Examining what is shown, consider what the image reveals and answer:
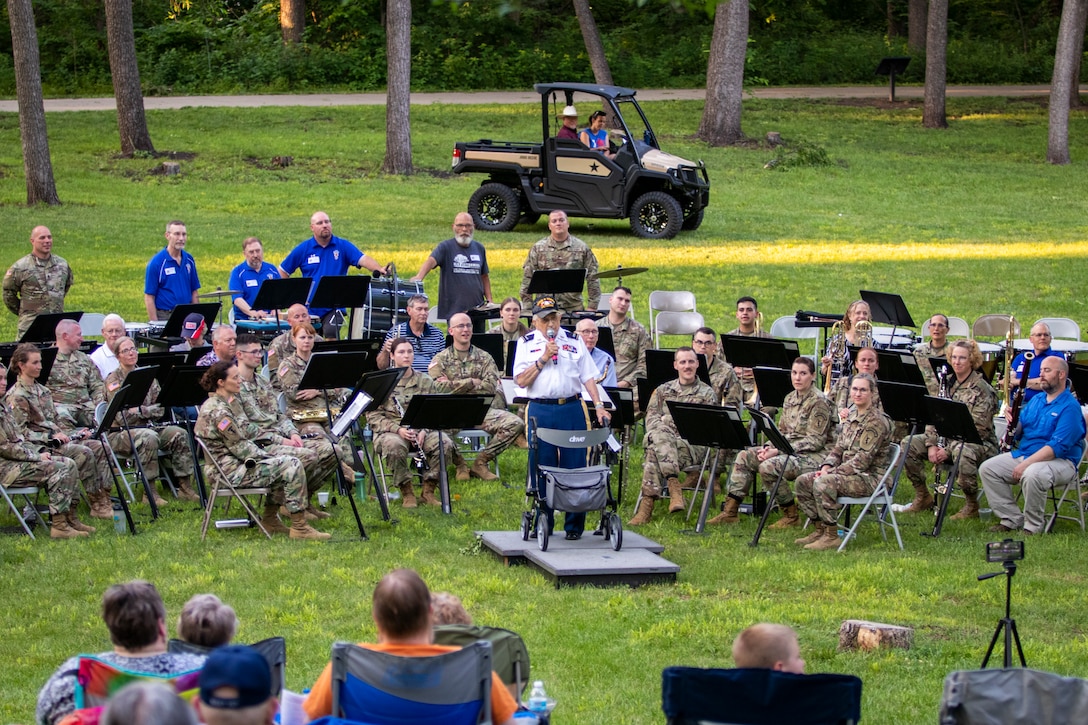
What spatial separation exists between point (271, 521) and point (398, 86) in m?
17.4

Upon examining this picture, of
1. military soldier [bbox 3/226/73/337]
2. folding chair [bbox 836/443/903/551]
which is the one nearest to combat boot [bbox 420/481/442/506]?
folding chair [bbox 836/443/903/551]

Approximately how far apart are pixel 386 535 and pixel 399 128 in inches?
692

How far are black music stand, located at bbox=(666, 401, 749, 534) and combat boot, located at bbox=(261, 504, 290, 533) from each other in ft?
10.6

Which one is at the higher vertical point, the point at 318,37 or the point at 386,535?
the point at 318,37

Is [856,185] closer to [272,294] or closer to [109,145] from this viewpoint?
[109,145]

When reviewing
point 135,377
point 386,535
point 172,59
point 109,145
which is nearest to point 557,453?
point 386,535

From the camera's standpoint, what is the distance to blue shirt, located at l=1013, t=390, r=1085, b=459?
11195mm

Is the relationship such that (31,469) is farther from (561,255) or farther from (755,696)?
(755,696)

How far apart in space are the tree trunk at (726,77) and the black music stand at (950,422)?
20.2 meters

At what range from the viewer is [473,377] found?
13.1 metres

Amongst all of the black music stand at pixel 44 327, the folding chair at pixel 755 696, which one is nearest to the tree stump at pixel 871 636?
the folding chair at pixel 755 696

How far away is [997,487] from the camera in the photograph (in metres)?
11.4

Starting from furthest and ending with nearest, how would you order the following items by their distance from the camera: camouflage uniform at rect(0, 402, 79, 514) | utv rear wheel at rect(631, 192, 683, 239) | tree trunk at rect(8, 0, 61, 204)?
tree trunk at rect(8, 0, 61, 204)
utv rear wheel at rect(631, 192, 683, 239)
camouflage uniform at rect(0, 402, 79, 514)

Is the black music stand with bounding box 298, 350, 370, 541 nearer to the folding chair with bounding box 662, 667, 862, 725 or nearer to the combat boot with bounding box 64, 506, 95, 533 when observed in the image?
the combat boot with bounding box 64, 506, 95, 533
